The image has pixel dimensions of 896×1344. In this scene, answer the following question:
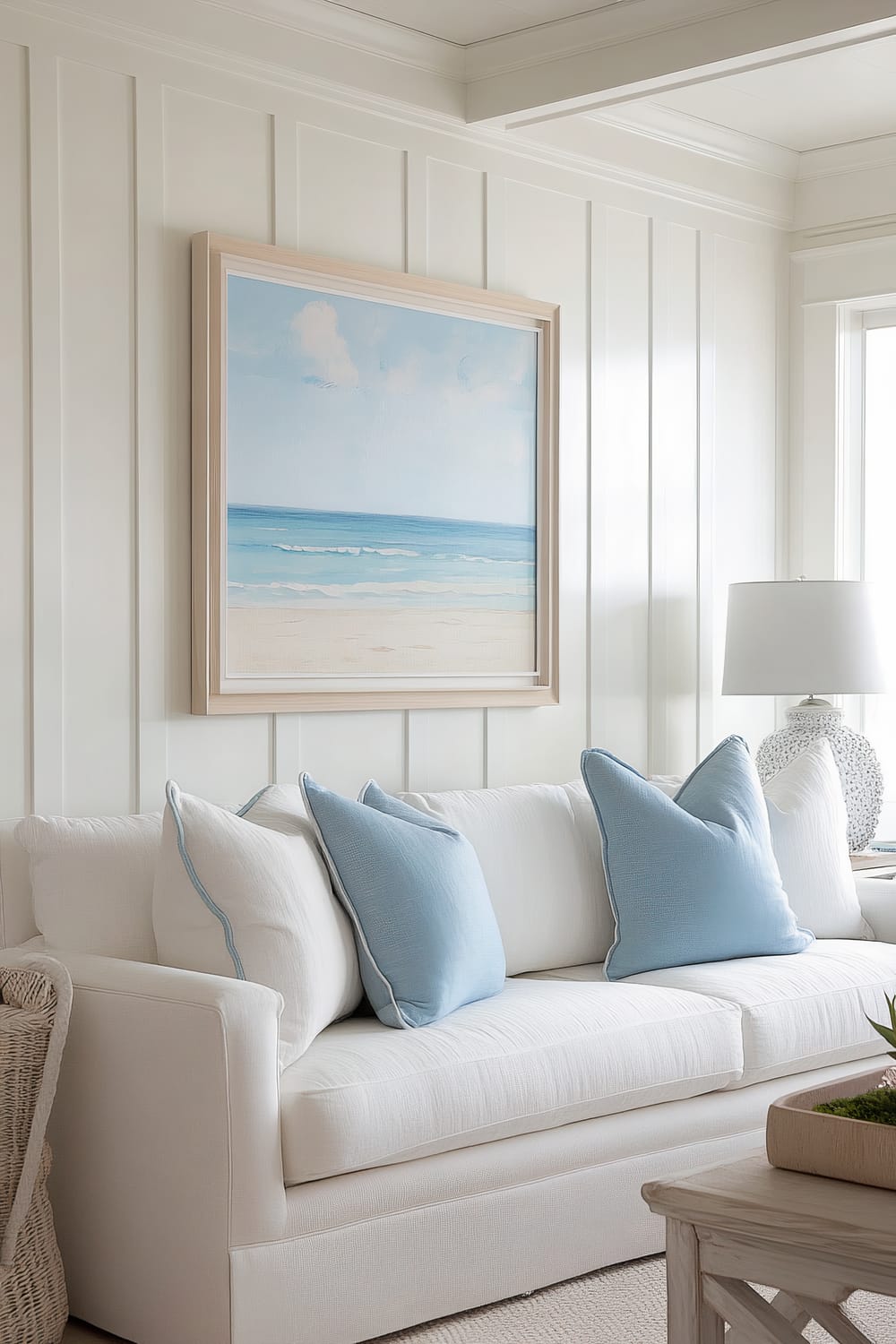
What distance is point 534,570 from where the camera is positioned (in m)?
4.16

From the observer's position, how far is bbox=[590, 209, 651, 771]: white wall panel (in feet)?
14.3

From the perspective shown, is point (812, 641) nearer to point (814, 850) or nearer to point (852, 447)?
point (814, 850)

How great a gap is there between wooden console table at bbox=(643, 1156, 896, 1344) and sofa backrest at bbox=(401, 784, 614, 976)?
1.37 meters

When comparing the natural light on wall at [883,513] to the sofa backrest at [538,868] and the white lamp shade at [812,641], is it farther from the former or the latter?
the sofa backrest at [538,868]

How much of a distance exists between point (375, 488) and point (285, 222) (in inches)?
25.8

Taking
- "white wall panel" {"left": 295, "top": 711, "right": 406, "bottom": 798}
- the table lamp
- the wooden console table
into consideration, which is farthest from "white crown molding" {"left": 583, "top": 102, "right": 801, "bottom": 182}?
the wooden console table

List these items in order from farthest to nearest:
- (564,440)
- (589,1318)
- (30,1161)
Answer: (564,440) → (589,1318) → (30,1161)

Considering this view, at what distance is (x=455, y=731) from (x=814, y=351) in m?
1.92

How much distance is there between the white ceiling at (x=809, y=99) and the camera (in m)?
4.07

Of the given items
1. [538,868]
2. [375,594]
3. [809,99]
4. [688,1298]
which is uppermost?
[809,99]

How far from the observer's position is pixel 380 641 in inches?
149

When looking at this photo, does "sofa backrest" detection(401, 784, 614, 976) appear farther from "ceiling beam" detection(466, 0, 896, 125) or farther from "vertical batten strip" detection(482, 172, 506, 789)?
"ceiling beam" detection(466, 0, 896, 125)

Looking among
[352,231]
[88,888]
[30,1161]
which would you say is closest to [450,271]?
[352,231]

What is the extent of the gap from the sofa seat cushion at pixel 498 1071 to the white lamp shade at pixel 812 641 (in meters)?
1.40
